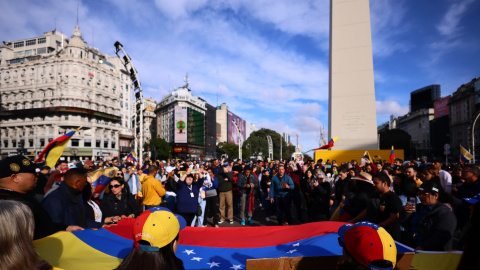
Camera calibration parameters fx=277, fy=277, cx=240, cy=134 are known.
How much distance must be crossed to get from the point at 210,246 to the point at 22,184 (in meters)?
2.28

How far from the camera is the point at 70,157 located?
206 ft

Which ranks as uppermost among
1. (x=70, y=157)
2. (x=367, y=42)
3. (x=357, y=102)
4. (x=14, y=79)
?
(x=14, y=79)

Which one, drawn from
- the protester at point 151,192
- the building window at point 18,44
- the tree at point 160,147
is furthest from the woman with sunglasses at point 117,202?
the building window at point 18,44

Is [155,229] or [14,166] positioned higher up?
[14,166]

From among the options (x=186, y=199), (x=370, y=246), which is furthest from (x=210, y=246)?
(x=186, y=199)

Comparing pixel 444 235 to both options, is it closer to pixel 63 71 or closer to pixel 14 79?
pixel 63 71

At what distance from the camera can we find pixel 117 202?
5809 mm

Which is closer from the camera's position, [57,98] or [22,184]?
[22,184]

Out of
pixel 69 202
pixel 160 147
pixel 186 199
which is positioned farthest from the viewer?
pixel 160 147

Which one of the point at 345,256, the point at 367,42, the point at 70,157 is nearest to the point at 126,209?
the point at 345,256

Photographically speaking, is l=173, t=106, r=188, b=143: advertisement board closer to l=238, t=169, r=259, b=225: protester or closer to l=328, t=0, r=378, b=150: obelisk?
l=328, t=0, r=378, b=150: obelisk

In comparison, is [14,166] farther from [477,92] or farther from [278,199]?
[477,92]

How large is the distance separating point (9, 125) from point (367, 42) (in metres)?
81.3

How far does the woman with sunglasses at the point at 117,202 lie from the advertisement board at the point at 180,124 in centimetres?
8514
